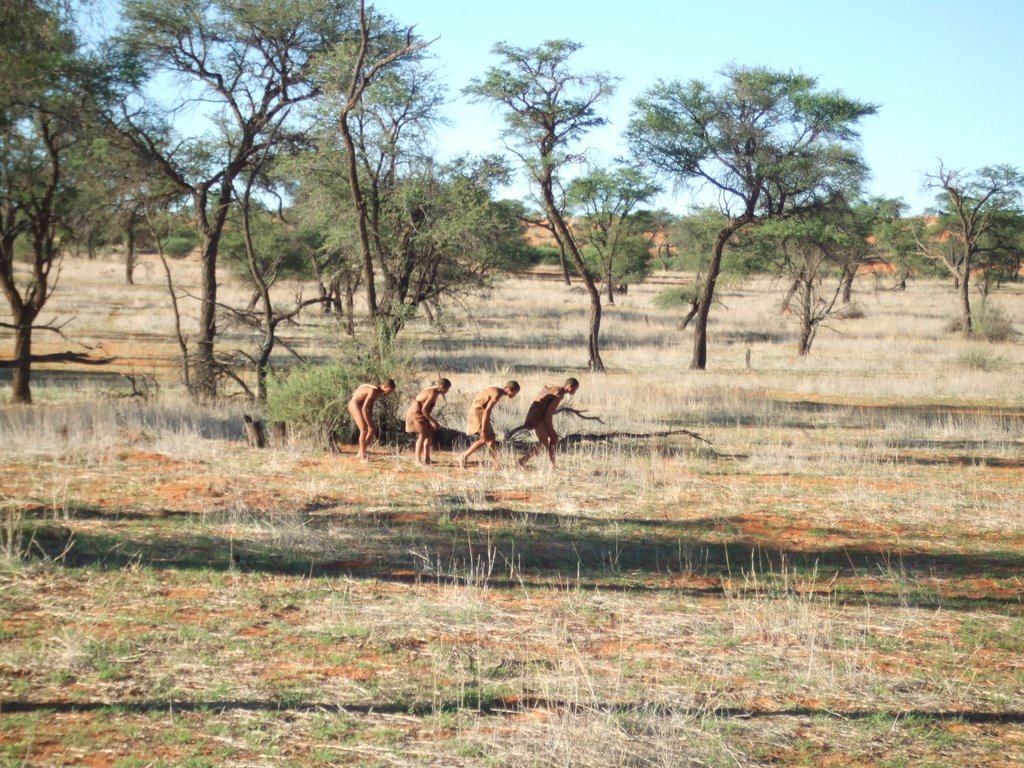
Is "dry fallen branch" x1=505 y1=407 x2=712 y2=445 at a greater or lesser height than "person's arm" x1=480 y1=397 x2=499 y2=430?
lesser

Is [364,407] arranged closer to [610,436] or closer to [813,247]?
[610,436]

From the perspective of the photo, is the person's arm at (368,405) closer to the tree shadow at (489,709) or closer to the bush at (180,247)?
the tree shadow at (489,709)

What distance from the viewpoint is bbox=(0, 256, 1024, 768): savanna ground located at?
15.4 feet

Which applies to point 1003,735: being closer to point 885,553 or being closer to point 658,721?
point 658,721

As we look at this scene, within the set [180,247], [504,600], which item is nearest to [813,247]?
[504,600]

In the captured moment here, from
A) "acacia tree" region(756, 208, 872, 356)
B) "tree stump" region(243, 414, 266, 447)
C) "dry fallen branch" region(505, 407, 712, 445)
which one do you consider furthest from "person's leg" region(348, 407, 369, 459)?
"acacia tree" region(756, 208, 872, 356)

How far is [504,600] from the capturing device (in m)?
6.80

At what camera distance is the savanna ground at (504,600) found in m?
4.68

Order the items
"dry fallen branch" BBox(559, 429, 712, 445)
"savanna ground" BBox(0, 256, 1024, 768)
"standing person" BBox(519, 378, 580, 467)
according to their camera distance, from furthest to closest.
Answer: "dry fallen branch" BBox(559, 429, 712, 445), "standing person" BBox(519, 378, 580, 467), "savanna ground" BBox(0, 256, 1024, 768)

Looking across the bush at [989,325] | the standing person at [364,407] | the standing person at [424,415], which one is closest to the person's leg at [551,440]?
the standing person at [424,415]

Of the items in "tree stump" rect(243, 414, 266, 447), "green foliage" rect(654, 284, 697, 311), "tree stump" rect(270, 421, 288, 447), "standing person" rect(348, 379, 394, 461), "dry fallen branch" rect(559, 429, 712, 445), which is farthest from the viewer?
"green foliage" rect(654, 284, 697, 311)

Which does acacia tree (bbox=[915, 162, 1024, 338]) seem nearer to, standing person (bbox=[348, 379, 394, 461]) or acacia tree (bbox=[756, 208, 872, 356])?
acacia tree (bbox=[756, 208, 872, 356])

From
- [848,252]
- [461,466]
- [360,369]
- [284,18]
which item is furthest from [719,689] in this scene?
[848,252]

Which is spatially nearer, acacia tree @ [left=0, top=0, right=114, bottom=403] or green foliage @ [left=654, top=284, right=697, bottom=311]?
acacia tree @ [left=0, top=0, right=114, bottom=403]
